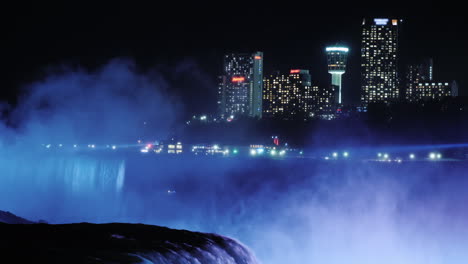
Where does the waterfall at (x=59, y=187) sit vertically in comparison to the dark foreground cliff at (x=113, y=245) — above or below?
below

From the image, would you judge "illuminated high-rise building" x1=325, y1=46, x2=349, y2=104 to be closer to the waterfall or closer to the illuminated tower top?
the illuminated tower top

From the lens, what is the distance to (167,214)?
100 ft

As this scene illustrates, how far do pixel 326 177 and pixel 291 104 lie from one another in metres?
89.6

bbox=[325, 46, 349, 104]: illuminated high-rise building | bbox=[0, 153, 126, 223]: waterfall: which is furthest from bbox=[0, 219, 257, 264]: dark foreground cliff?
bbox=[325, 46, 349, 104]: illuminated high-rise building

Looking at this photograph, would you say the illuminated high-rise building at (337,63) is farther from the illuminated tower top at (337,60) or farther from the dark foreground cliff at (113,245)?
the dark foreground cliff at (113,245)

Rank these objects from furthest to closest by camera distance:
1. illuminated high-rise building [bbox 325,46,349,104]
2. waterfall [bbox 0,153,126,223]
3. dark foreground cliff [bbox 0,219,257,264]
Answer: illuminated high-rise building [bbox 325,46,349,104] < waterfall [bbox 0,153,126,223] < dark foreground cliff [bbox 0,219,257,264]

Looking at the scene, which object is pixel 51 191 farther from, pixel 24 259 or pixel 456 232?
pixel 24 259

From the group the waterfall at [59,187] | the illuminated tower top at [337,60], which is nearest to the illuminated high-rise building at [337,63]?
the illuminated tower top at [337,60]

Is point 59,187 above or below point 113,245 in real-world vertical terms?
below

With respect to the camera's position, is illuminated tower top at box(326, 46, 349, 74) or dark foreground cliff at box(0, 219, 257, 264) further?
illuminated tower top at box(326, 46, 349, 74)

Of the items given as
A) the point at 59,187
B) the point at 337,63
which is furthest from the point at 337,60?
the point at 59,187

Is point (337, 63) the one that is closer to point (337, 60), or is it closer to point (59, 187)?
point (337, 60)

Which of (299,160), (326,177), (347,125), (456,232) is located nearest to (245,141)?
(347,125)

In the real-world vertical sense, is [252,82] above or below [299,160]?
above
